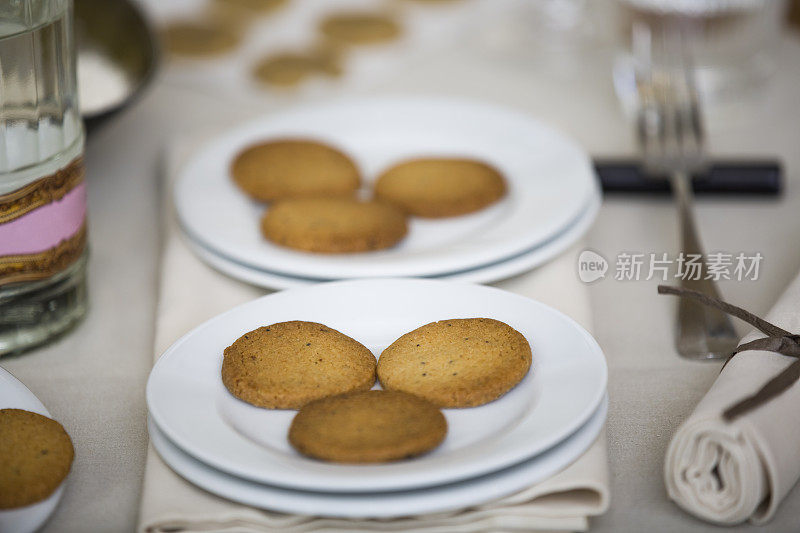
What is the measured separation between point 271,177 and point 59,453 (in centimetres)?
42

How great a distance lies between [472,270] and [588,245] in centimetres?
17

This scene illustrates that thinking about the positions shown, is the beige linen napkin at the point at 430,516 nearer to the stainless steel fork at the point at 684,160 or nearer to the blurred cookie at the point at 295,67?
the stainless steel fork at the point at 684,160

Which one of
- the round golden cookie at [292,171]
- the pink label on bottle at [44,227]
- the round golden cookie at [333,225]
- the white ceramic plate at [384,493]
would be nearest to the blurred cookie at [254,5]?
the round golden cookie at [292,171]

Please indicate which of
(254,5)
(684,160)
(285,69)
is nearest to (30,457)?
(684,160)

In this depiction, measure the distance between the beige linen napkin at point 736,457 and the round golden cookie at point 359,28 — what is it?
0.97 metres

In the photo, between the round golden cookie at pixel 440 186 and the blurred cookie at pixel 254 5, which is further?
the blurred cookie at pixel 254 5

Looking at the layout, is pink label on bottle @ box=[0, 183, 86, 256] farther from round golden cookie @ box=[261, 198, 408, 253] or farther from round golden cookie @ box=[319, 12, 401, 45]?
round golden cookie @ box=[319, 12, 401, 45]

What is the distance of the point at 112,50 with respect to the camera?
1.06 meters

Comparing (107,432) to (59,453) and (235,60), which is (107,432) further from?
(235,60)

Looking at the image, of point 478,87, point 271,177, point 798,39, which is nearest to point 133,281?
point 271,177

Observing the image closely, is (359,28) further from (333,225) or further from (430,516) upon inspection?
(430,516)

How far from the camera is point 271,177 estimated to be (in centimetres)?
93

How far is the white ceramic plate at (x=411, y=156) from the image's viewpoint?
0.78 metres

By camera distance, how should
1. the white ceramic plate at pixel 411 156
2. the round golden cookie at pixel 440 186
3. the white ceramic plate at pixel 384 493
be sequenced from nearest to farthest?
the white ceramic plate at pixel 384 493 < the white ceramic plate at pixel 411 156 < the round golden cookie at pixel 440 186
